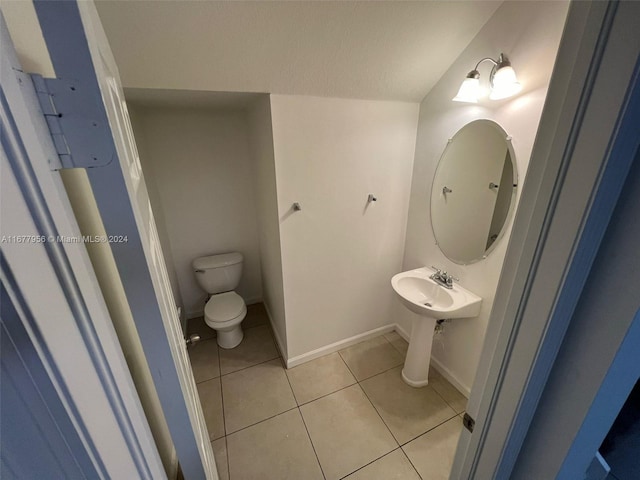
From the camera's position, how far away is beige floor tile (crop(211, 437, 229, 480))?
4.46 feet

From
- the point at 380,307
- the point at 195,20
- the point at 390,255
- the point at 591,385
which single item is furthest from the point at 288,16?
the point at 380,307

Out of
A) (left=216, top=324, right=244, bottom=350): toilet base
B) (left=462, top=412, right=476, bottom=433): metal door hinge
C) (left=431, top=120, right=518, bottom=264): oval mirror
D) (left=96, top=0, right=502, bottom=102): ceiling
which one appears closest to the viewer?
(left=462, top=412, right=476, bottom=433): metal door hinge

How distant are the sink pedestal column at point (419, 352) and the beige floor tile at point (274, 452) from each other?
0.85 metres

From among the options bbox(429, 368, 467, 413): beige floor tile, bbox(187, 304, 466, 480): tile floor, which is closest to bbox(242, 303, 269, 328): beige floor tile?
bbox(187, 304, 466, 480): tile floor

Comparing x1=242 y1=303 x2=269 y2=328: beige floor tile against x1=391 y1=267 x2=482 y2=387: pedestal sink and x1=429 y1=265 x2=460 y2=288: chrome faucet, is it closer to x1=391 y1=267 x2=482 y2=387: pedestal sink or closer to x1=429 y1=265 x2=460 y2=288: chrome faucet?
x1=391 y1=267 x2=482 y2=387: pedestal sink

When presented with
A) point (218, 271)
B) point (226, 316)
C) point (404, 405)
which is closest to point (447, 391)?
point (404, 405)

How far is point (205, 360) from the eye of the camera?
209cm

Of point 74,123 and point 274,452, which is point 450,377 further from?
point 74,123

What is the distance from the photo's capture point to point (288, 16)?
1079mm

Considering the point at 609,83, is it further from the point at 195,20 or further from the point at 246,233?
the point at 246,233

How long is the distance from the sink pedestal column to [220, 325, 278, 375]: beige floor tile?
108 cm

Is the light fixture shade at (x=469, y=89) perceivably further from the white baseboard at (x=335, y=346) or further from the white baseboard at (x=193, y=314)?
the white baseboard at (x=193, y=314)

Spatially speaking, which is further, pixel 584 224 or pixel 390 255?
pixel 390 255

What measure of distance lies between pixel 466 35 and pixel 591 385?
166 cm
